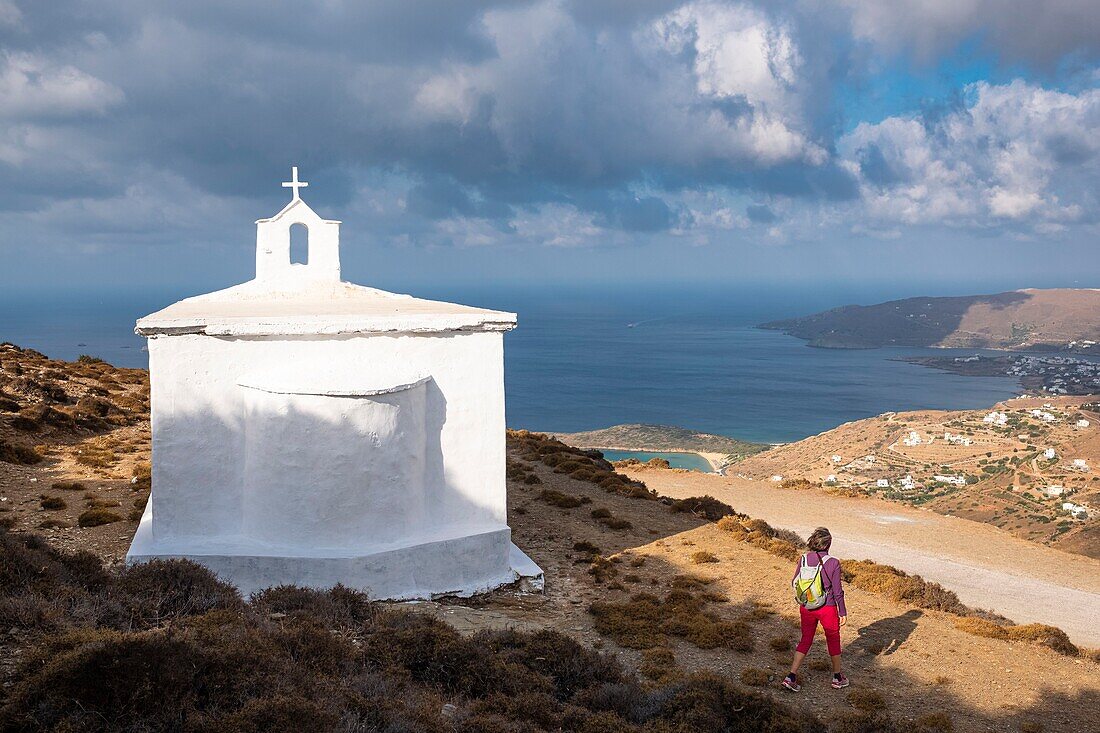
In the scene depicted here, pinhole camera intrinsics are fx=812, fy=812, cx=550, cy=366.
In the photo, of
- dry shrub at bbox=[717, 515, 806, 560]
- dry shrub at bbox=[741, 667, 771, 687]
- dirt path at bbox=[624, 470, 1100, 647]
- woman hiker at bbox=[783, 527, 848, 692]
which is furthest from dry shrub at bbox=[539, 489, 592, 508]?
woman hiker at bbox=[783, 527, 848, 692]

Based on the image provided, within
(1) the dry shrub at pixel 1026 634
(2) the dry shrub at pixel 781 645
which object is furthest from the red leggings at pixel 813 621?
(1) the dry shrub at pixel 1026 634

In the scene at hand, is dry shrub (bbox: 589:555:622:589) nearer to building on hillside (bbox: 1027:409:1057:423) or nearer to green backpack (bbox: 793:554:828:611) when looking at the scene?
green backpack (bbox: 793:554:828:611)

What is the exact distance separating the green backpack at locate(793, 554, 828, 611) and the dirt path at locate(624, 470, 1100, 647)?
6108mm

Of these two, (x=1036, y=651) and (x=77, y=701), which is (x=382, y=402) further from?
(x=1036, y=651)

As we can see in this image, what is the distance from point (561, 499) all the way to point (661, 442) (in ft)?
175

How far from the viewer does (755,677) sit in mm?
8383

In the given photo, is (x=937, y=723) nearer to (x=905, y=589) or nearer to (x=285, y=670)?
(x=905, y=589)

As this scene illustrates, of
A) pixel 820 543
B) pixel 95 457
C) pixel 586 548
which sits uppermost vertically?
pixel 820 543

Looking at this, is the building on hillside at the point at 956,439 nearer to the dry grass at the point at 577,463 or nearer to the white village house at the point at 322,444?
the dry grass at the point at 577,463

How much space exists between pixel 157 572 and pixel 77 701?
3.62 meters

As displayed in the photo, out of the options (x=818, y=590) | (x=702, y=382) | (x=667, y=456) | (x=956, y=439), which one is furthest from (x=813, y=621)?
(x=702, y=382)

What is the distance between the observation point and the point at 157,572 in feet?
26.9

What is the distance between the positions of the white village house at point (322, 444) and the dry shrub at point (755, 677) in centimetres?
356

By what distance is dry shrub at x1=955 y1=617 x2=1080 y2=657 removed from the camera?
1000 cm
